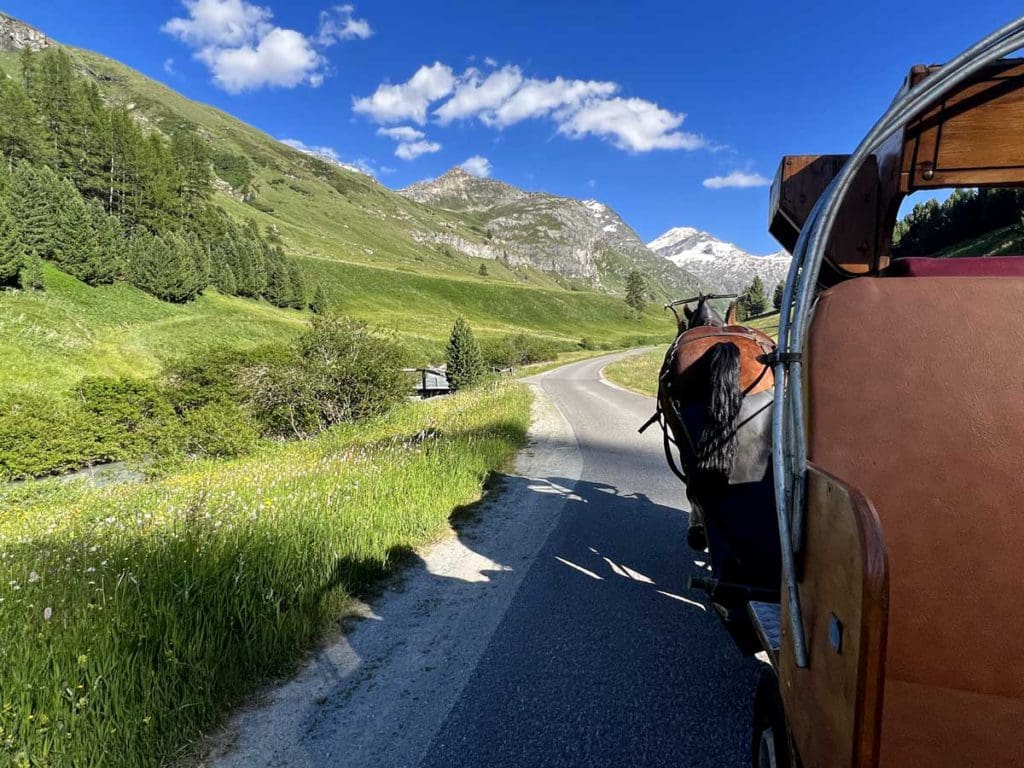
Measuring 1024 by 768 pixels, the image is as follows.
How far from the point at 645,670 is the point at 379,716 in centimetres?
155

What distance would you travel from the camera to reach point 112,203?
55.8m

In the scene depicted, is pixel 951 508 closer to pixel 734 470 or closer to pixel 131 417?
pixel 734 470

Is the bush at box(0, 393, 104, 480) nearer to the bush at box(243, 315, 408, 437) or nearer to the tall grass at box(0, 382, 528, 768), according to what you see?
the bush at box(243, 315, 408, 437)

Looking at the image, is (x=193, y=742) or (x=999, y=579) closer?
(x=999, y=579)

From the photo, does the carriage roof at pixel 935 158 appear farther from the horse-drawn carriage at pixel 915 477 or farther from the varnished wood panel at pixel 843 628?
the varnished wood panel at pixel 843 628

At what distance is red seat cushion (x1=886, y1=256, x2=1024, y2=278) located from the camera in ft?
4.18

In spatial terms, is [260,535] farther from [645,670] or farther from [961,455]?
[961,455]

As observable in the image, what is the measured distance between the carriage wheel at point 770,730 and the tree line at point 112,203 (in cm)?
4332

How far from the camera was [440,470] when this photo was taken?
6.71 metres

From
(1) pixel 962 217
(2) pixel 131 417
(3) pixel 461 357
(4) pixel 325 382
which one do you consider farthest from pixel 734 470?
(1) pixel 962 217

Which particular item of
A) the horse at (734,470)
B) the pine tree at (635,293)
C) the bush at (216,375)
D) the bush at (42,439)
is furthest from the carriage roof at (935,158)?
the pine tree at (635,293)

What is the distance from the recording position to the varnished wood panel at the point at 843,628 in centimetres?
101

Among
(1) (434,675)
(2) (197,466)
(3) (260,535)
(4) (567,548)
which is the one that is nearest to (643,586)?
(4) (567,548)

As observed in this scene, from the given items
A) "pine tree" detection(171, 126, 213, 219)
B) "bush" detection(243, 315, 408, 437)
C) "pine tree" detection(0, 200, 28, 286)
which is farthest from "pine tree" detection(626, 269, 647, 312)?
"bush" detection(243, 315, 408, 437)
